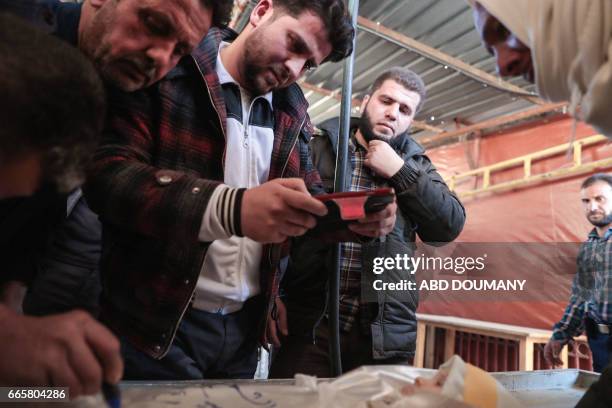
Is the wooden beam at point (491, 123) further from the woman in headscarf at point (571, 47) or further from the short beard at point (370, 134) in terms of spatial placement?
the woman in headscarf at point (571, 47)

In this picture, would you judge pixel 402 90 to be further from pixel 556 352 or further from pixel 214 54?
pixel 556 352

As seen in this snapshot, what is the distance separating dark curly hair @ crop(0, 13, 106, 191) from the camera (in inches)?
11.9

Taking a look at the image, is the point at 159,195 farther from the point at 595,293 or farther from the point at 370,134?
the point at 595,293

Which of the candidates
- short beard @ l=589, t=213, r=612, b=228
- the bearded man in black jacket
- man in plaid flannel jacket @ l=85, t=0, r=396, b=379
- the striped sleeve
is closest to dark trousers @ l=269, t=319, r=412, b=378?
the bearded man in black jacket

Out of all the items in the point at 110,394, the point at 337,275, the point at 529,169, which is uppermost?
the point at 529,169

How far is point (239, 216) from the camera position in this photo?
0.56 meters

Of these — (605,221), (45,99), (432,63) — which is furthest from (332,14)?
(605,221)

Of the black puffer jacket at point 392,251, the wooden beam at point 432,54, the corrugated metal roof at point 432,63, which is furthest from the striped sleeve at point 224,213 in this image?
the wooden beam at point 432,54

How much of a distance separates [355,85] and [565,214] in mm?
1792

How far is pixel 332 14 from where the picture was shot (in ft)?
2.91

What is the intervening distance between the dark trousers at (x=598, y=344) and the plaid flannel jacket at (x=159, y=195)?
1.79 meters

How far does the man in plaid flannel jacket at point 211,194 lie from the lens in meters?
0.58

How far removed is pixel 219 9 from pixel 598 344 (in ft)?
7.11

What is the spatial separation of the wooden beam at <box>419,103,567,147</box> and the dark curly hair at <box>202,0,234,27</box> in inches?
108
